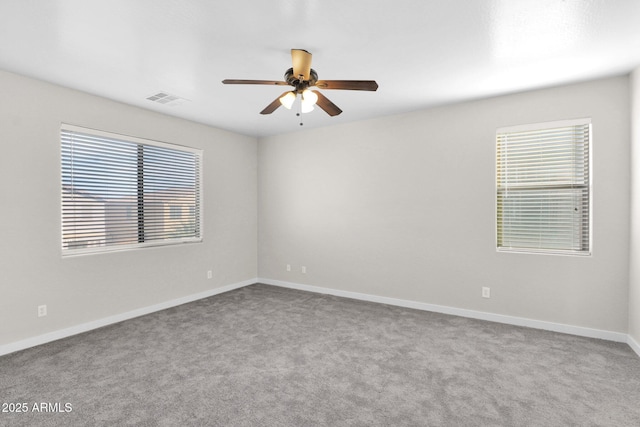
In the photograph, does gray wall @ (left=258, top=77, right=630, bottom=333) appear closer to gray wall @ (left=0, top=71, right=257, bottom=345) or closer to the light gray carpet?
the light gray carpet

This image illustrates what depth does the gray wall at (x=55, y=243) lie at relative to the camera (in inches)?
114

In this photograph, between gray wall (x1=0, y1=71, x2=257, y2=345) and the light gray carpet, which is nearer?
the light gray carpet

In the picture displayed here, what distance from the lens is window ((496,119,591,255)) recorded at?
3252 millimetres

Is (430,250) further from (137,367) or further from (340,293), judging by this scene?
(137,367)

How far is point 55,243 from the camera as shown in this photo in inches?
126

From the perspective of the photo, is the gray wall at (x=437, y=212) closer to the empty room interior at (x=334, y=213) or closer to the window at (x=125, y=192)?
the empty room interior at (x=334, y=213)

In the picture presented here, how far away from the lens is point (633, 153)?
293 centimetres

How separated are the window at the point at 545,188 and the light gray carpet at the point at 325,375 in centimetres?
101

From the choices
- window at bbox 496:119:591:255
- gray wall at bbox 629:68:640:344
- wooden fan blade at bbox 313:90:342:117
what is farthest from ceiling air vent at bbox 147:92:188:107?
gray wall at bbox 629:68:640:344

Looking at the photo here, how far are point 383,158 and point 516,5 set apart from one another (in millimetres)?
2525

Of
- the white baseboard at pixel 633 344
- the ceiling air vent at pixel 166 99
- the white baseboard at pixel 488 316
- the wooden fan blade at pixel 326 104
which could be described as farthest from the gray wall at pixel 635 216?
the ceiling air vent at pixel 166 99

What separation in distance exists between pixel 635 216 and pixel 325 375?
10.5 ft

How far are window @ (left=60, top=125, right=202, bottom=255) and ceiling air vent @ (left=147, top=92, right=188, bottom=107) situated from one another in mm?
624

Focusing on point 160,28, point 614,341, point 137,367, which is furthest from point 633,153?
point 137,367
